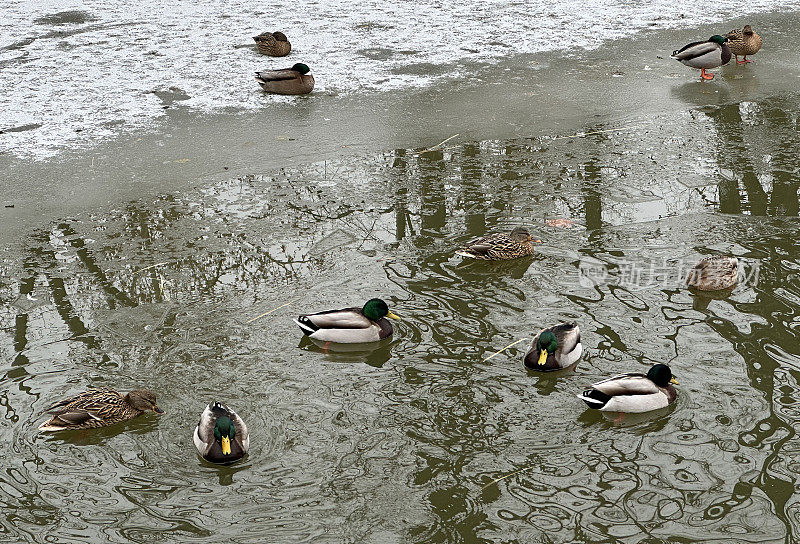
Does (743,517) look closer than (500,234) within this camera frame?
Yes

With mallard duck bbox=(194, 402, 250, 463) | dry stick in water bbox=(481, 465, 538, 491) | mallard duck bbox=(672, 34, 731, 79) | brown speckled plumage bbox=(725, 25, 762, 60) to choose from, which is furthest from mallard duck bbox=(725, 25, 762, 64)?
mallard duck bbox=(194, 402, 250, 463)

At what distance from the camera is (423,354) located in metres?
6.58

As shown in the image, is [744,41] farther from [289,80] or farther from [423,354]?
[423,354]

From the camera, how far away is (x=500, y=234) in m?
7.82

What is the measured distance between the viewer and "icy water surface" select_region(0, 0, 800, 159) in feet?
38.0

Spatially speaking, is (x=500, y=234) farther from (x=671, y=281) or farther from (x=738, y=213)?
(x=738, y=213)

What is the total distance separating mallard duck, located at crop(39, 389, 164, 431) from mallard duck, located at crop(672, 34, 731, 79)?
29.3 ft

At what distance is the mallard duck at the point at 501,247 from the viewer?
25.3 ft

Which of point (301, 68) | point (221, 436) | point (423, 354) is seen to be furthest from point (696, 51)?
point (221, 436)

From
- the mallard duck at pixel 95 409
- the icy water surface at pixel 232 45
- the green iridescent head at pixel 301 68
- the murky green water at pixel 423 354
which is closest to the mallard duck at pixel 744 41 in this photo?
the icy water surface at pixel 232 45

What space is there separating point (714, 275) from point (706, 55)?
592 cm

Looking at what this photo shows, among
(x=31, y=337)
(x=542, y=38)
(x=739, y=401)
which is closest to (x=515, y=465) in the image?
(x=739, y=401)

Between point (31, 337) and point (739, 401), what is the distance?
4.88 metres

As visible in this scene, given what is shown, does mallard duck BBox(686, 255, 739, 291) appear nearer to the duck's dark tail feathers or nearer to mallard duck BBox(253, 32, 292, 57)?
the duck's dark tail feathers
